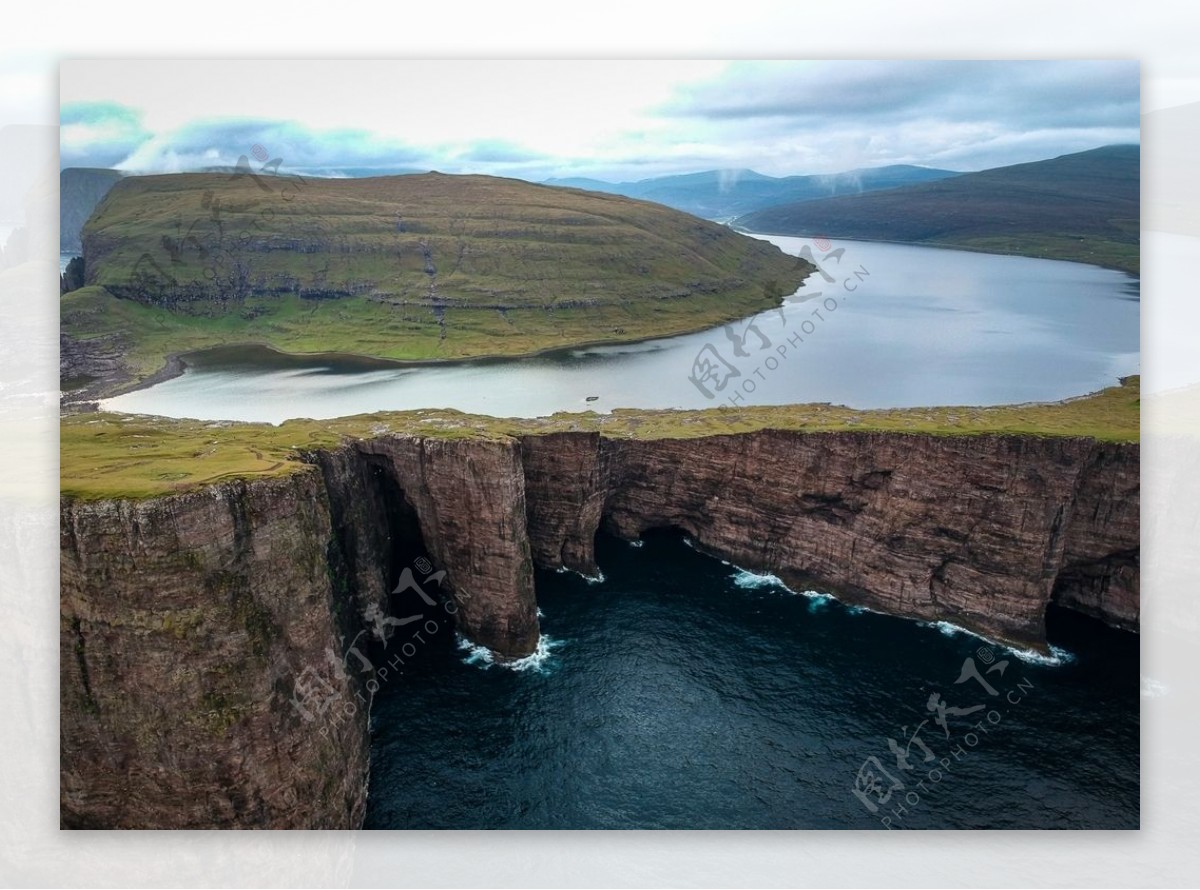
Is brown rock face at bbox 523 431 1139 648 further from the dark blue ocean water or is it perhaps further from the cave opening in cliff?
the cave opening in cliff

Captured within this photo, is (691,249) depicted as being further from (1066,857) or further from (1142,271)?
(1066,857)

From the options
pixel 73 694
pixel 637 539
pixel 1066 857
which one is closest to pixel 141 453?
pixel 73 694

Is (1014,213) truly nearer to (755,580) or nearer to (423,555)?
(755,580)

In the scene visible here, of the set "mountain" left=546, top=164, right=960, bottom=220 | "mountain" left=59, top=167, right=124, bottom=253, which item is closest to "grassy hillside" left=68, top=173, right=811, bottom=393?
"mountain" left=59, top=167, right=124, bottom=253

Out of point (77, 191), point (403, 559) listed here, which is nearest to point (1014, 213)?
point (403, 559)

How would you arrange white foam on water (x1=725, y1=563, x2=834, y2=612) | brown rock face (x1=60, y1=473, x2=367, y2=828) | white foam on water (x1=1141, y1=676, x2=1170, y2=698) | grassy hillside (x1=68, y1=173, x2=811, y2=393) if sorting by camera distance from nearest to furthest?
1. brown rock face (x1=60, y1=473, x2=367, y2=828)
2. white foam on water (x1=1141, y1=676, x2=1170, y2=698)
3. white foam on water (x1=725, y1=563, x2=834, y2=612)
4. grassy hillside (x1=68, y1=173, x2=811, y2=393)
